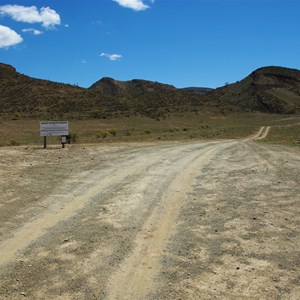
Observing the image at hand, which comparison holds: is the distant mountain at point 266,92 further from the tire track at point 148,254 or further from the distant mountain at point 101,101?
the tire track at point 148,254

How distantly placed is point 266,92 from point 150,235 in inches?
5076

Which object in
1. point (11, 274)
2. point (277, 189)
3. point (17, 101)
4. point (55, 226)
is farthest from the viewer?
point (17, 101)

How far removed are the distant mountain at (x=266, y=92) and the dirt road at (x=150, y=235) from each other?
10122 cm

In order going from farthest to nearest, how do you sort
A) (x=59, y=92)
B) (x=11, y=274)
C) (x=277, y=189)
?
(x=59, y=92), (x=277, y=189), (x=11, y=274)

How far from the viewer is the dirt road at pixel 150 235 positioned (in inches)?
211

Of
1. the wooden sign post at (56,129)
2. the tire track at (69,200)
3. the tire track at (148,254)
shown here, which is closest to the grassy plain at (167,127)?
the wooden sign post at (56,129)

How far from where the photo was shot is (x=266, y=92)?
13000 cm

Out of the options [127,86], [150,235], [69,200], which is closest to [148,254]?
[150,235]

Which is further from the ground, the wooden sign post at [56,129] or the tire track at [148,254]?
the wooden sign post at [56,129]

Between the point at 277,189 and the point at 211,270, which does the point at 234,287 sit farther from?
the point at 277,189

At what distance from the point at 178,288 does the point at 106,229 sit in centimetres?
267

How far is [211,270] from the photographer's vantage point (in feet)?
19.0

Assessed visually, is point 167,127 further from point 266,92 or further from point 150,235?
point 266,92

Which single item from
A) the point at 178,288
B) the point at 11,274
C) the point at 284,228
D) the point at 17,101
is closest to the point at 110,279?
the point at 178,288
